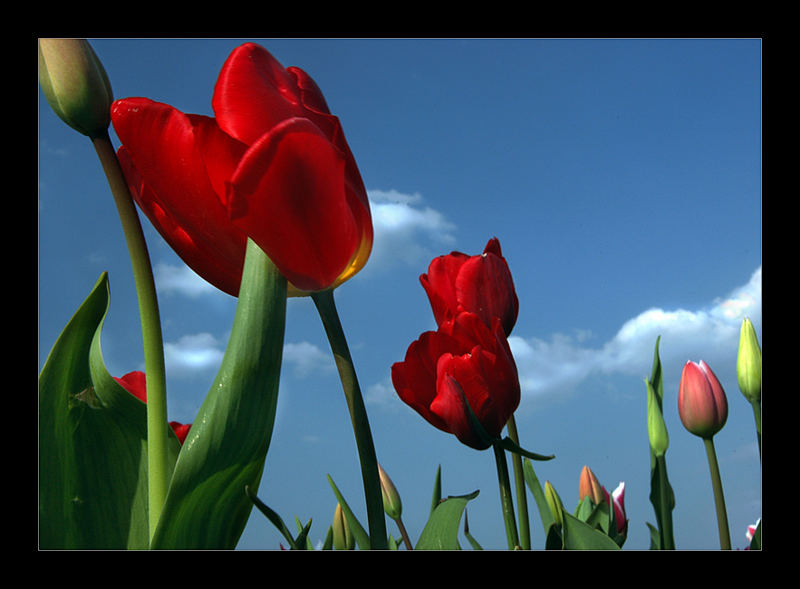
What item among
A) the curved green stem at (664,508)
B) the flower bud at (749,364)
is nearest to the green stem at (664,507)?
the curved green stem at (664,508)

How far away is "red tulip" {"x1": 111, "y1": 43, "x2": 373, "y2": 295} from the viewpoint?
0.29 metres

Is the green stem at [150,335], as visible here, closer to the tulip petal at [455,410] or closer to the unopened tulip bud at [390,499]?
the tulip petal at [455,410]

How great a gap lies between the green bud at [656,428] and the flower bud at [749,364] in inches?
3.9

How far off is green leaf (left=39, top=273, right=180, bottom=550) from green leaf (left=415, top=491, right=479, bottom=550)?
16 cm

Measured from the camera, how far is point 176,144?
31 cm

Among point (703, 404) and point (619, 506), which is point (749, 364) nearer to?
point (703, 404)

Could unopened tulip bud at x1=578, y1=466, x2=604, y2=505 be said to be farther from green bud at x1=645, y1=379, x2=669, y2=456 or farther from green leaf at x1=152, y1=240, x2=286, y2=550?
green leaf at x1=152, y1=240, x2=286, y2=550

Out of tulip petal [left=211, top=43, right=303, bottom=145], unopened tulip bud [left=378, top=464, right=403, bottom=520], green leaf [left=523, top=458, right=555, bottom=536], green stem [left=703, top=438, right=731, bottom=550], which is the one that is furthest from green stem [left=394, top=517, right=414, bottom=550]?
tulip petal [left=211, top=43, right=303, bottom=145]

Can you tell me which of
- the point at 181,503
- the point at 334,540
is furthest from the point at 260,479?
the point at 334,540

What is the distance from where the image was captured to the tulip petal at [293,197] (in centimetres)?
29

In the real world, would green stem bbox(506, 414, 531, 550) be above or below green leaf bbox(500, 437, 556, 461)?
below
